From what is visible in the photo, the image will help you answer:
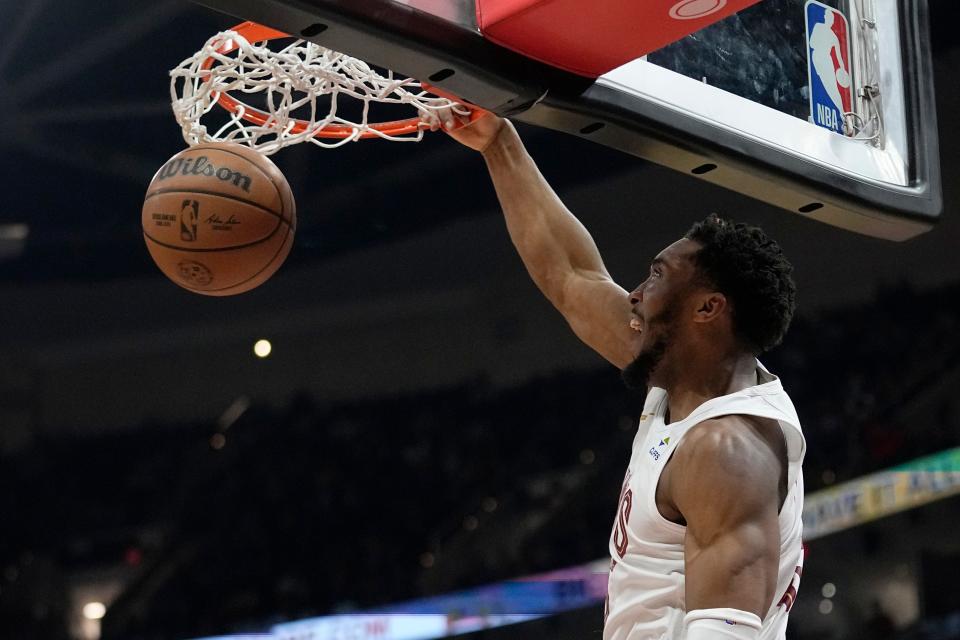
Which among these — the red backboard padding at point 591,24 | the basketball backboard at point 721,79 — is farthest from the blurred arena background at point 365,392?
the red backboard padding at point 591,24

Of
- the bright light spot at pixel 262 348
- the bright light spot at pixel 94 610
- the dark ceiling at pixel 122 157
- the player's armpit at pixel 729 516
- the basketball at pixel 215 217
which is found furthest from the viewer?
the bright light spot at pixel 262 348

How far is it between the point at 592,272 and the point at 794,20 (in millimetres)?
603

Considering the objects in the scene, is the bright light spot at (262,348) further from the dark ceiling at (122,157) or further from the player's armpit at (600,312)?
the player's armpit at (600,312)

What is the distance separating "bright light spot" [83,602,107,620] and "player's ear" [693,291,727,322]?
16.3 feet

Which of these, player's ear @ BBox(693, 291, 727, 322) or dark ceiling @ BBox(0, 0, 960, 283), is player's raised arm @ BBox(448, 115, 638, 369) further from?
dark ceiling @ BBox(0, 0, 960, 283)

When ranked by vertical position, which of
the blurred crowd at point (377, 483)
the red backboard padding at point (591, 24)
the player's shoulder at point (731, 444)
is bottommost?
the blurred crowd at point (377, 483)

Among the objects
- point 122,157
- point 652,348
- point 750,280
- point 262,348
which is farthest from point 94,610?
point 750,280

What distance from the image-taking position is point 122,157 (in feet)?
20.4

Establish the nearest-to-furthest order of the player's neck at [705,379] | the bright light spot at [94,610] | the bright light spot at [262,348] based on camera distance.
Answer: the player's neck at [705,379] → the bright light spot at [94,610] → the bright light spot at [262,348]

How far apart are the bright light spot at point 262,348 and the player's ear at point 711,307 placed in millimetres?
4861

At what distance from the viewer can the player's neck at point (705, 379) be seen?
196cm

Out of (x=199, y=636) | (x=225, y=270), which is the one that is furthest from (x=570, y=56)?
(x=199, y=636)

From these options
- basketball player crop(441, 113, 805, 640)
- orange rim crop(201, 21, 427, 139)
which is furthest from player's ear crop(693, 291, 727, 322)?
orange rim crop(201, 21, 427, 139)

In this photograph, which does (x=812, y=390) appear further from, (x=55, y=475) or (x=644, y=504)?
(x=644, y=504)
